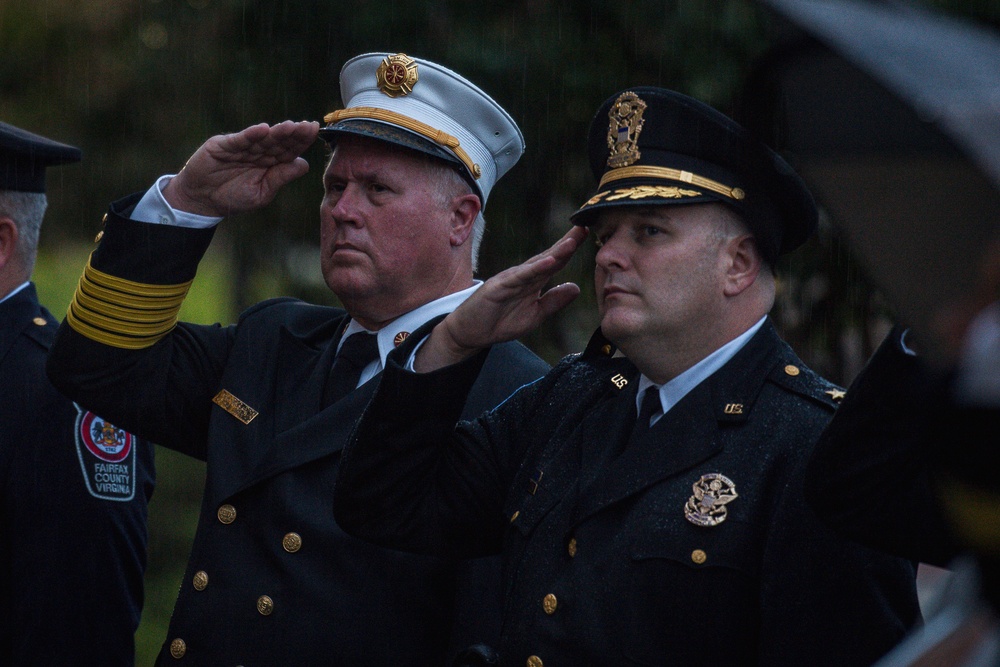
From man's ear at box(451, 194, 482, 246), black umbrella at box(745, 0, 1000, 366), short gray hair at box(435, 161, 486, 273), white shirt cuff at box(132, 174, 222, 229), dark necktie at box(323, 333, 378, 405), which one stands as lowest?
dark necktie at box(323, 333, 378, 405)

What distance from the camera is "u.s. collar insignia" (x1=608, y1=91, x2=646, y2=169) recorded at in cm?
290

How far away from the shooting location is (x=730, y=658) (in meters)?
2.46

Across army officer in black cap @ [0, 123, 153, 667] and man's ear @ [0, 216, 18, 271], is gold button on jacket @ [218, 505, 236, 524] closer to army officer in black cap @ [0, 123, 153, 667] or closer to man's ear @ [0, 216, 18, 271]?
army officer in black cap @ [0, 123, 153, 667]

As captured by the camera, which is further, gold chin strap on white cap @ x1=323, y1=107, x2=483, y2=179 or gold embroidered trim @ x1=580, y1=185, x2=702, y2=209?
gold chin strap on white cap @ x1=323, y1=107, x2=483, y2=179

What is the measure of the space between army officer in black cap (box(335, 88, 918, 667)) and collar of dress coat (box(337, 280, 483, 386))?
43cm

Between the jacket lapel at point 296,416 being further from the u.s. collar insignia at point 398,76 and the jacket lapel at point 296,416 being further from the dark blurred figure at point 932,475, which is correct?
the dark blurred figure at point 932,475

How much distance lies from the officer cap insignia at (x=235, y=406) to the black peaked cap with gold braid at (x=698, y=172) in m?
1.08

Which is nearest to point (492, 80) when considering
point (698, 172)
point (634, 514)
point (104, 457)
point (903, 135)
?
point (104, 457)

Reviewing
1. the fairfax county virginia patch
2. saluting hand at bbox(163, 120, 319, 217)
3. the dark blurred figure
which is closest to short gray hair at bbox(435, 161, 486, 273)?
saluting hand at bbox(163, 120, 319, 217)

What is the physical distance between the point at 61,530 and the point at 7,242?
0.98 meters

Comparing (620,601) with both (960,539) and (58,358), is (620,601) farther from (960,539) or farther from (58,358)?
(58,358)

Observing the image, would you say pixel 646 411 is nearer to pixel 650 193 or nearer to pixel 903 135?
pixel 650 193

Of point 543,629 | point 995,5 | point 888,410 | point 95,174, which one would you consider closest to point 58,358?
point 543,629

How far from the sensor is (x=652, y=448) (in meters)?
2.67
